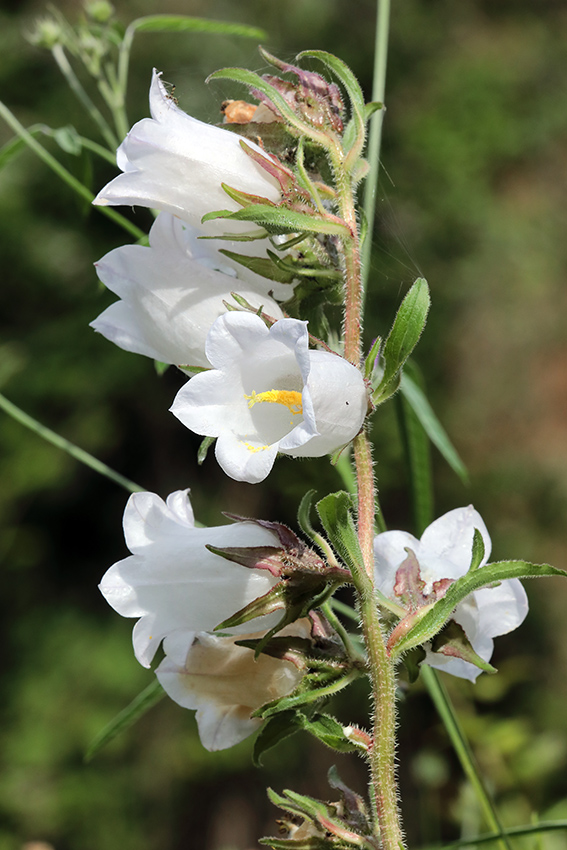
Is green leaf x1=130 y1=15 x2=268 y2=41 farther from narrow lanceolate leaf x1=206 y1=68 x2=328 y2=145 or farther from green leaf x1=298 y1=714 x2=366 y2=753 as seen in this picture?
green leaf x1=298 y1=714 x2=366 y2=753

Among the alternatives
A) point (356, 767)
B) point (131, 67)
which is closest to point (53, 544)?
point (356, 767)

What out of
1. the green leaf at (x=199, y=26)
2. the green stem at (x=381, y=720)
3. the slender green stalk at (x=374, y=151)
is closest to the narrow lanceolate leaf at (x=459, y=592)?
the green stem at (x=381, y=720)

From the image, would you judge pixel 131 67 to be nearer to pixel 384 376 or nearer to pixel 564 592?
pixel 564 592

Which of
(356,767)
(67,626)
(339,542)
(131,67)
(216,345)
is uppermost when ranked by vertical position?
(216,345)

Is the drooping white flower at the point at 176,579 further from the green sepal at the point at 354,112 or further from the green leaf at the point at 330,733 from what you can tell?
the green sepal at the point at 354,112

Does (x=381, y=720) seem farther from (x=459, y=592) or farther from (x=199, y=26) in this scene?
(x=199, y=26)

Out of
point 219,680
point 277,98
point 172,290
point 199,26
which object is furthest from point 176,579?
point 199,26
